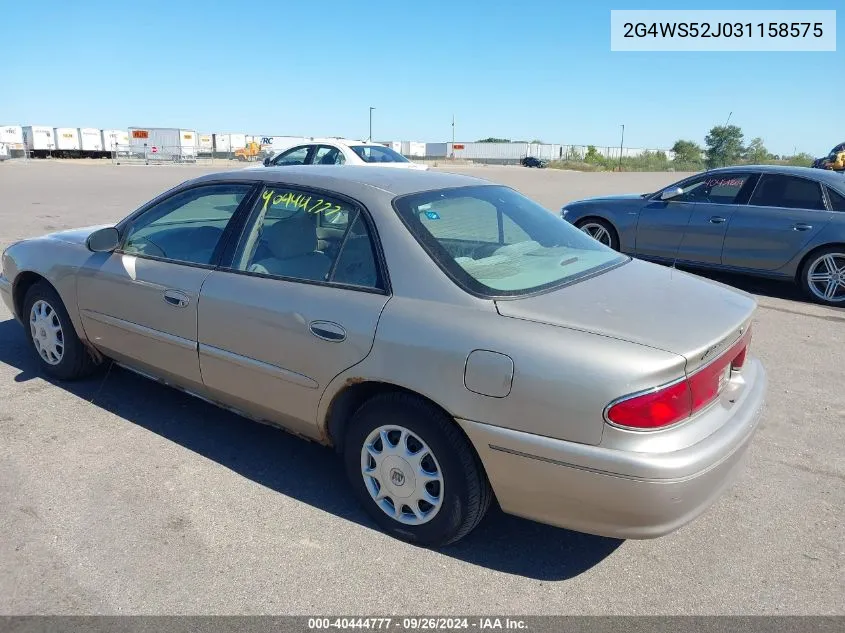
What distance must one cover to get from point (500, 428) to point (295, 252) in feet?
4.89

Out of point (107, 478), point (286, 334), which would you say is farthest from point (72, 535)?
point (286, 334)

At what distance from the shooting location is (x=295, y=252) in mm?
3438

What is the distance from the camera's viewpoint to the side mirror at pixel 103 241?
13.3 feet

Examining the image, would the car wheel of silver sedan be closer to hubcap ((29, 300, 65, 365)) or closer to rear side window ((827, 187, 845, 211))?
rear side window ((827, 187, 845, 211))

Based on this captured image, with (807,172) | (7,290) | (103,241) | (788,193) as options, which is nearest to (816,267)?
(788,193)

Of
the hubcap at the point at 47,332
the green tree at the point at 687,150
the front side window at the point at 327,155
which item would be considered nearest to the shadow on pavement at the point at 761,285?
the hubcap at the point at 47,332

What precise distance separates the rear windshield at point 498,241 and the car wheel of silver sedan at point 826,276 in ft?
17.0

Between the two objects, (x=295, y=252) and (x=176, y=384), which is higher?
(x=295, y=252)

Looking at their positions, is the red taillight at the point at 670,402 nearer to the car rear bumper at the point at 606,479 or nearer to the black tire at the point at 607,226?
the car rear bumper at the point at 606,479

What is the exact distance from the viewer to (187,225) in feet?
13.5

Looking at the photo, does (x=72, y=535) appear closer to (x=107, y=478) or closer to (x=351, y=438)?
(x=107, y=478)

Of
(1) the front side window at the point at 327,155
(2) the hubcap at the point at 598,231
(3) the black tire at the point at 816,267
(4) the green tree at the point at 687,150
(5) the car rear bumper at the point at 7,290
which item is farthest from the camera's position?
(4) the green tree at the point at 687,150

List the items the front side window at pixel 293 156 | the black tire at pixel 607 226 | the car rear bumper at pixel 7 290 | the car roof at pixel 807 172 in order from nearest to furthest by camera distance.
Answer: the car rear bumper at pixel 7 290
the car roof at pixel 807 172
the black tire at pixel 607 226
the front side window at pixel 293 156

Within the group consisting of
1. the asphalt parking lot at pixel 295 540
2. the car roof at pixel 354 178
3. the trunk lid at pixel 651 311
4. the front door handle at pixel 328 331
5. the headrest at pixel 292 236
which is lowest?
the asphalt parking lot at pixel 295 540
